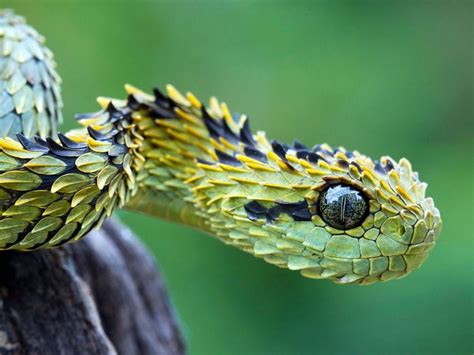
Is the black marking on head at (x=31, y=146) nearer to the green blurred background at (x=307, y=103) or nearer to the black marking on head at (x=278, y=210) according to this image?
the black marking on head at (x=278, y=210)

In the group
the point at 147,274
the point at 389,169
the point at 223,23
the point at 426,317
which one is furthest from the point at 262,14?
the point at 389,169

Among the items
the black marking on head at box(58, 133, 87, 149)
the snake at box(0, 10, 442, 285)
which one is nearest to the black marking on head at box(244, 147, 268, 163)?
the snake at box(0, 10, 442, 285)

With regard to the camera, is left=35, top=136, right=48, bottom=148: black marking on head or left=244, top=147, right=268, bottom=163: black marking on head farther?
left=244, top=147, right=268, bottom=163: black marking on head

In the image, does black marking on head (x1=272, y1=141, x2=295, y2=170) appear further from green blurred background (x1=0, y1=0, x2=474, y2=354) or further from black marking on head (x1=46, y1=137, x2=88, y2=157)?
green blurred background (x1=0, y1=0, x2=474, y2=354)

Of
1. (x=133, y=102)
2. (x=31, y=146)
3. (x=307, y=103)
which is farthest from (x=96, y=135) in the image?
(x=307, y=103)

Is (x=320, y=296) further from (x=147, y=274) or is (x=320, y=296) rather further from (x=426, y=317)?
(x=147, y=274)

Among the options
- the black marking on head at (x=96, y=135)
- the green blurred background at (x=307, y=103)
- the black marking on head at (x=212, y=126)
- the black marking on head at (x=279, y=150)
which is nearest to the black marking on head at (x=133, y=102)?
the black marking on head at (x=212, y=126)

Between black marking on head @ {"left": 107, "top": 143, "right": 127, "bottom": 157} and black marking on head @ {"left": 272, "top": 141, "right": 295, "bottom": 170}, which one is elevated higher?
black marking on head @ {"left": 272, "top": 141, "right": 295, "bottom": 170}
